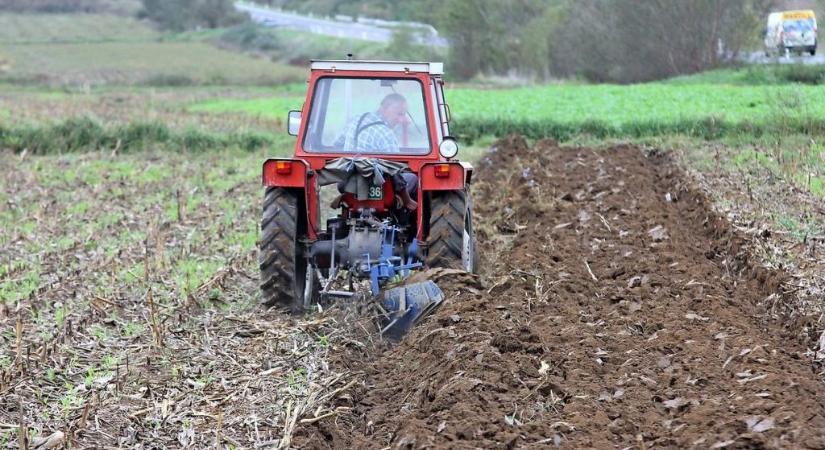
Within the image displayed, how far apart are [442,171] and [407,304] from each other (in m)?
1.11

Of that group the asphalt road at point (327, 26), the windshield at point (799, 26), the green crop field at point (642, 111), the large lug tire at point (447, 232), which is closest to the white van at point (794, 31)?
the windshield at point (799, 26)

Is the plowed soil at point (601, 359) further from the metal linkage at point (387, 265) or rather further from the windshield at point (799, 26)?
the windshield at point (799, 26)

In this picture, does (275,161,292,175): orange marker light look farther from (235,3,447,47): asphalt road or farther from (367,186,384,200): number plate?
(235,3,447,47): asphalt road

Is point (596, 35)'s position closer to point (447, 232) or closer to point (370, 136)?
point (370, 136)

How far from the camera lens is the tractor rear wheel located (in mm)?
7945

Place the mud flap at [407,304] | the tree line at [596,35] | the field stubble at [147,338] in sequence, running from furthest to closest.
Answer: the tree line at [596,35]
the mud flap at [407,304]
the field stubble at [147,338]

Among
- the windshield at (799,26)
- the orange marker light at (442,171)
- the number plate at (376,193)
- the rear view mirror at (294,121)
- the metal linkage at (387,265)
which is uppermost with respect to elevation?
the rear view mirror at (294,121)

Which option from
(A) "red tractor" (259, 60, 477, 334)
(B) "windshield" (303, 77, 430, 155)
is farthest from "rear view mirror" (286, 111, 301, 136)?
(B) "windshield" (303, 77, 430, 155)

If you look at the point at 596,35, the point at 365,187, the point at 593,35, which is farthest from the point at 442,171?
the point at 593,35

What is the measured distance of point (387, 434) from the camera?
18.0 ft

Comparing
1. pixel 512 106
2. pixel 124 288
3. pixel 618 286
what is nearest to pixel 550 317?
→ pixel 618 286

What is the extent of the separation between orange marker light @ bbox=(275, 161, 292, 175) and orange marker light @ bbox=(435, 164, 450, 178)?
106 centimetres

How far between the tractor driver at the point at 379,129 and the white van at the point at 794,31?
2809 cm

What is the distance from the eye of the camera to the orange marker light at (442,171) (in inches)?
314
